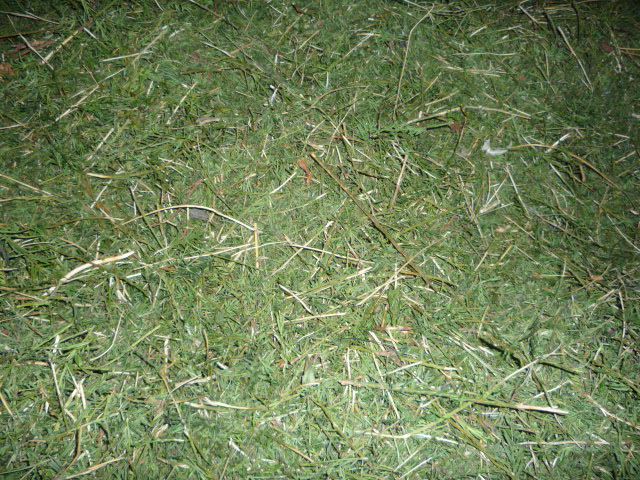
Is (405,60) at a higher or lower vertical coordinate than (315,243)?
higher

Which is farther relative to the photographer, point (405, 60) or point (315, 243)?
point (405, 60)

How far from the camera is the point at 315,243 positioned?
1.61m

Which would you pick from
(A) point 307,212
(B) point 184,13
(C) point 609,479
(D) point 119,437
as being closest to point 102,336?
(D) point 119,437

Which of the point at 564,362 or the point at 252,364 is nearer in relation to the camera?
the point at 252,364

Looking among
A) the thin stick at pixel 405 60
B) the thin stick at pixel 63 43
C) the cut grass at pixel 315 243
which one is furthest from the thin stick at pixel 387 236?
the thin stick at pixel 63 43

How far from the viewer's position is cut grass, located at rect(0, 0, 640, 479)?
1.46 m

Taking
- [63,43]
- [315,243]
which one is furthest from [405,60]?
[63,43]

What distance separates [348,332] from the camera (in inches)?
60.4

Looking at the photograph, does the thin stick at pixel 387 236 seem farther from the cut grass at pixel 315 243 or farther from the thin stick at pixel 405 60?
the thin stick at pixel 405 60

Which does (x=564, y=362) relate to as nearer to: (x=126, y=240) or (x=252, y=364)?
(x=252, y=364)

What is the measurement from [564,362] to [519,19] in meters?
1.45

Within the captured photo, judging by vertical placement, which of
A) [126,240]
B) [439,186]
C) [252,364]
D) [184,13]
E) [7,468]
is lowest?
A: [7,468]

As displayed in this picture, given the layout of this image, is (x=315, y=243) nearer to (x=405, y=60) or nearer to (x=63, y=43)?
(x=405, y=60)

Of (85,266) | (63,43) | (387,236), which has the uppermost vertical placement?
(63,43)
